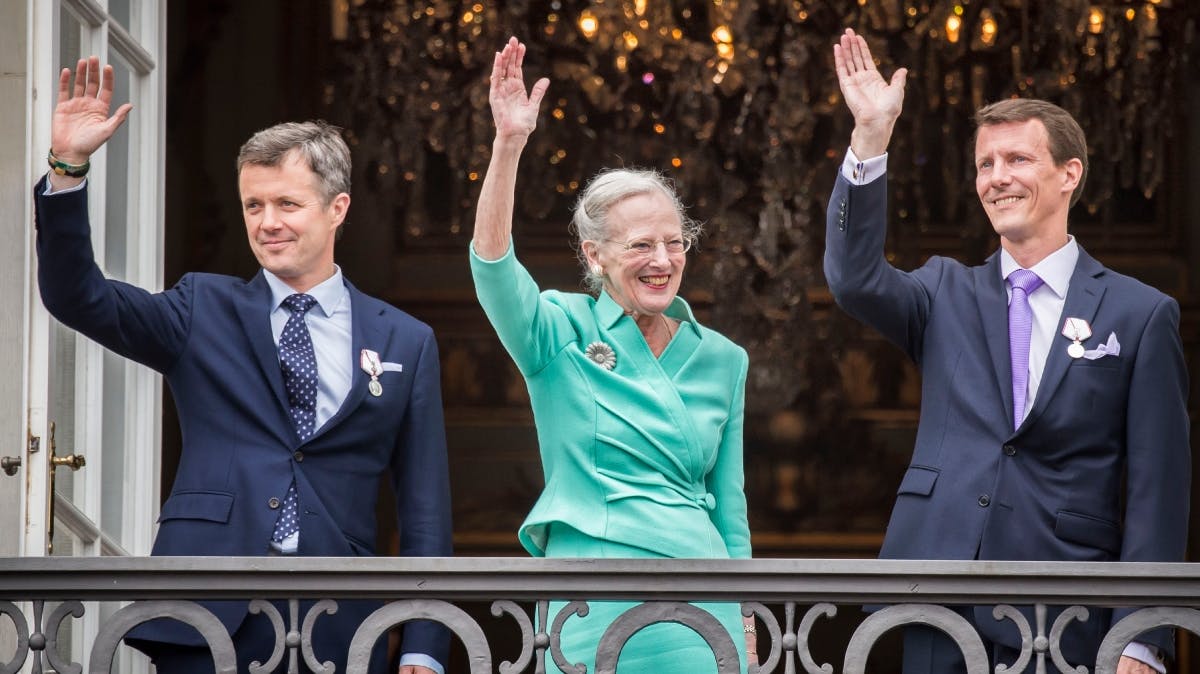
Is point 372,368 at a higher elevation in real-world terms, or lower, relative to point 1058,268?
lower

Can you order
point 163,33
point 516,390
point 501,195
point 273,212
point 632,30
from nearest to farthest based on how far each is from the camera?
point 501,195 < point 273,212 < point 163,33 < point 632,30 < point 516,390

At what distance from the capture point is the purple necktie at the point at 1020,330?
378 centimetres

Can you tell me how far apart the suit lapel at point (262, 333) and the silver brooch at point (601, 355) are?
1.99 ft

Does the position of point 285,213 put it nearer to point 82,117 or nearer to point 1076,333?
point 82,117

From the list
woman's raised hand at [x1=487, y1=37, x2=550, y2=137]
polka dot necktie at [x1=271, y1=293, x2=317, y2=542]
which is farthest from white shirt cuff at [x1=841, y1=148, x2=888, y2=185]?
polka dot necktie at [x1=271, y1=293, x2=317, y2=542]

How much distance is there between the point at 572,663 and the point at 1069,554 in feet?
3.25

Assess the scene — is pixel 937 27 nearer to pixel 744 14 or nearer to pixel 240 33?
pixel 744 14

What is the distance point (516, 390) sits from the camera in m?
10.7

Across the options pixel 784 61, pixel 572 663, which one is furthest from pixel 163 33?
pixel 784 61

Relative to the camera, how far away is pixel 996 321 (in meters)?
3.85

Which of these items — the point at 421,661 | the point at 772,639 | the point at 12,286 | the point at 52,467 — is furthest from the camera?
the point at 52,467

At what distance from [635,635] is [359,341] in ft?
2.69

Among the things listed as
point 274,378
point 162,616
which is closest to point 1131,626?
point 274,378

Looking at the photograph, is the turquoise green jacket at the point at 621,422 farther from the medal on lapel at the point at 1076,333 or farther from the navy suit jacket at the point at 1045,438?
the medal on lapel at the point at 1076,333
